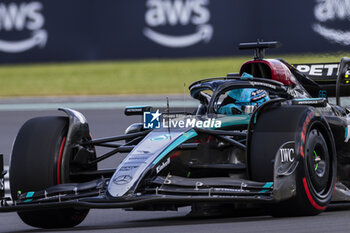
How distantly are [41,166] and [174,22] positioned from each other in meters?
14.4

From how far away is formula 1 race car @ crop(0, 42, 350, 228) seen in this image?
6.10m

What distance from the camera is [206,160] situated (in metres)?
6.82

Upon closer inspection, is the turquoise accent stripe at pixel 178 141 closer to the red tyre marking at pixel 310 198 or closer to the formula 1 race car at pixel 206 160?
the formula 1 race car at pixel 206 160

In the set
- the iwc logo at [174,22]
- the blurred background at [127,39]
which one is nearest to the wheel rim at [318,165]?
the blurred background at [127,39]

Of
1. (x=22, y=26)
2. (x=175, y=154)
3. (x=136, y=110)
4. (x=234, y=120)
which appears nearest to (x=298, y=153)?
(x=234, y=120)

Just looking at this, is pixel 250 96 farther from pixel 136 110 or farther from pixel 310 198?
pixel 310 198

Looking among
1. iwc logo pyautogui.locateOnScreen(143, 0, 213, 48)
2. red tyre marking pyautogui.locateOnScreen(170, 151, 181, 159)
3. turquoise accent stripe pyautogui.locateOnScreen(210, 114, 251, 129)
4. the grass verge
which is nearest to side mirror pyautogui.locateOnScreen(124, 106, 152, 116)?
turquoise accent stripe pyautogui.locateOnScreen(210, 114, 251, 129)

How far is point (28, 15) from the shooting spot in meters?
21.0

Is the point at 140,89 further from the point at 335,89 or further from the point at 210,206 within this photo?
the point at 210,206

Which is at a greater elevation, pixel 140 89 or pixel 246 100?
pixel 246 100

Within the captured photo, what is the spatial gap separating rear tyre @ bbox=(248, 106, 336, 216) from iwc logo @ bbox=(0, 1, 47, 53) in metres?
15.2

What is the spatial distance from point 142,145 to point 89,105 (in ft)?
37.7

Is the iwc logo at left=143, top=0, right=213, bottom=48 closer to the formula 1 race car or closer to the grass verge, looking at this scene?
the grass verge

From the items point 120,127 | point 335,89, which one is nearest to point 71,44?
point 120,127
